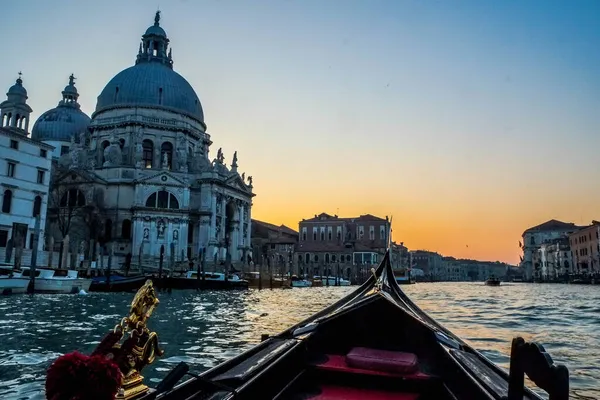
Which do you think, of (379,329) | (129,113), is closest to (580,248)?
(129,113)

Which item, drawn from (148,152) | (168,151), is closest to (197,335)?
(168,151)

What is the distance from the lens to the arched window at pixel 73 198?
29.7 meters

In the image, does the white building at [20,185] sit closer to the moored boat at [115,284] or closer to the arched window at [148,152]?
the moored boat at [115,284]

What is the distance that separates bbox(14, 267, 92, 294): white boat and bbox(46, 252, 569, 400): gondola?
1483 centimetres

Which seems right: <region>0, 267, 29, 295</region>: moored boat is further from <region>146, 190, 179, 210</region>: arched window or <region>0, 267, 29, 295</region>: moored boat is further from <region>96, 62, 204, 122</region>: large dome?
<region>96, 62, 204, 122</region>: large dome

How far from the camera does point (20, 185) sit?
66.4 ft

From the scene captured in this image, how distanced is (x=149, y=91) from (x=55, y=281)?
21.0 meters

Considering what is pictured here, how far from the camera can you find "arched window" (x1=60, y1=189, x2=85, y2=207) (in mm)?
29656

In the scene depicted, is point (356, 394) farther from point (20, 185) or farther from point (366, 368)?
point (20, 185)

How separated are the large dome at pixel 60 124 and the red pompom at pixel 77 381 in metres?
39.3

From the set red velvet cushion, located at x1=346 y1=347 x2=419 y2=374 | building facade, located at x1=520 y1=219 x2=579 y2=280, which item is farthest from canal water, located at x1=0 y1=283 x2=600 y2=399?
building facade, located at x1=520 y1=219 x2=579 y2=280

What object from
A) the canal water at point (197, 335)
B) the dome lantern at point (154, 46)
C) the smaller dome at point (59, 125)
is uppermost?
the dome lantern at point (154, 46)

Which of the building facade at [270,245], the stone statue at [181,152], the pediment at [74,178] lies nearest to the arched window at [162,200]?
the stone statue at [181,152]

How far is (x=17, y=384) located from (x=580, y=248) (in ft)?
166
